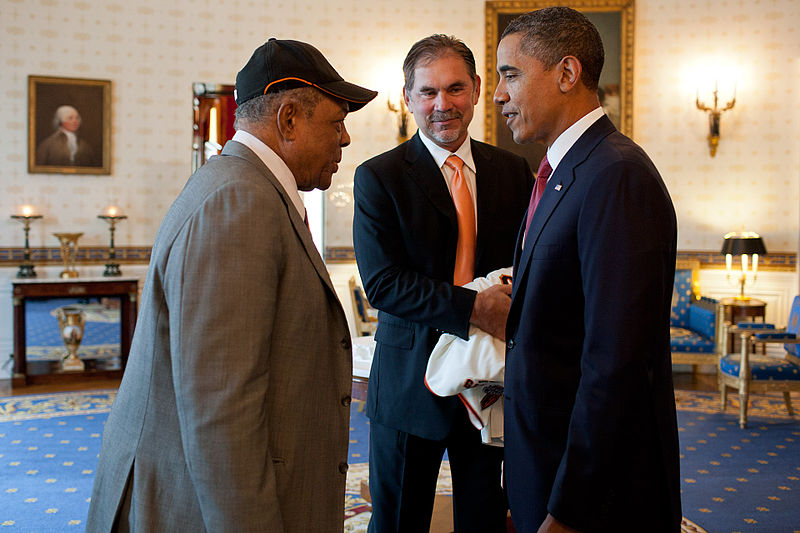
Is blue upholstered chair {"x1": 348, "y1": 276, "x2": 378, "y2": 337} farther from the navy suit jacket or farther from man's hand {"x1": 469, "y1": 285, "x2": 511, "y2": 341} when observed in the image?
the navy suit jacket

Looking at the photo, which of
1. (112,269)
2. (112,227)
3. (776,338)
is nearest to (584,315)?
(776,338)

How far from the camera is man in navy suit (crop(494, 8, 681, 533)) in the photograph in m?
1.46

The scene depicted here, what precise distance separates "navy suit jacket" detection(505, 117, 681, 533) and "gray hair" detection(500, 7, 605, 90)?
0.14 metres

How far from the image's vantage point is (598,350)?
4.83ft

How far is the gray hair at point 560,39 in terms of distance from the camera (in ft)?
5.50

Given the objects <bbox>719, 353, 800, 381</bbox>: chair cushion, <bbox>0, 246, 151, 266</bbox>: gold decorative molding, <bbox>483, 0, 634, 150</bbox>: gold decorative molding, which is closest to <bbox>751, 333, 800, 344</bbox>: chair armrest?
<bbox>719, 353, 800, 381</bbox>: chair cushion

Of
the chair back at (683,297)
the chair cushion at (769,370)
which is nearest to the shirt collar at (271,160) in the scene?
the chair cushion at (769,370)

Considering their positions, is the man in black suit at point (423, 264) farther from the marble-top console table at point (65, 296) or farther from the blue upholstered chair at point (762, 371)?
the marble-top console table at point (65, 296)

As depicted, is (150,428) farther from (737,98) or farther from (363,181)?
(737,98)

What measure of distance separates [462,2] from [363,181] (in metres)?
6.83

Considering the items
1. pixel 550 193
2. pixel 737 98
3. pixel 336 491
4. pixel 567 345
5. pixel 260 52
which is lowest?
pixel 336 491

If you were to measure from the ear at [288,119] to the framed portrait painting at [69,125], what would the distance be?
7.15 metres

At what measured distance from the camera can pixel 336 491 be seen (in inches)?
61.7

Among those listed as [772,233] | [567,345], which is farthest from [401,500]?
[772,233]
